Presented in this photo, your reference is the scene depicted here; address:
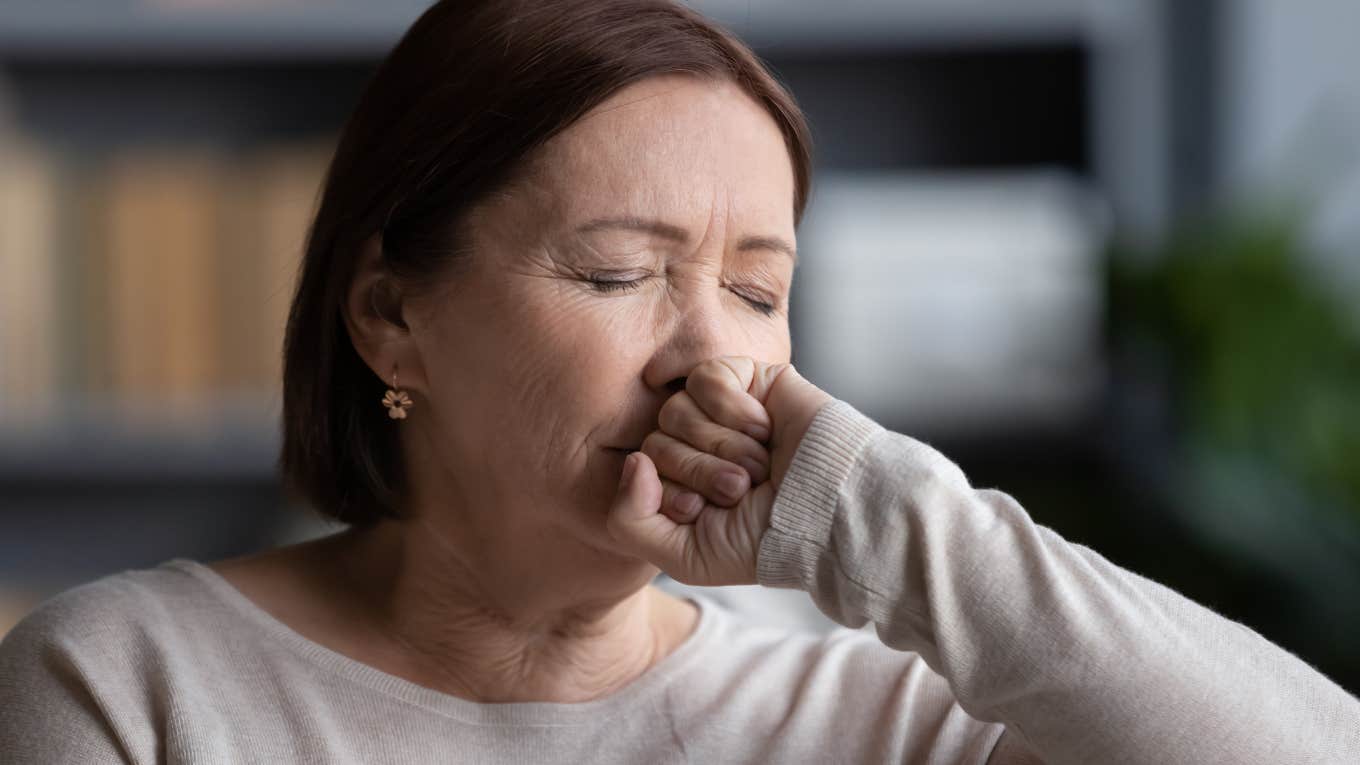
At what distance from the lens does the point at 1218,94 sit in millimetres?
2865

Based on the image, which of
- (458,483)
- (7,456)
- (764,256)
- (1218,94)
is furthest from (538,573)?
(1218,94)

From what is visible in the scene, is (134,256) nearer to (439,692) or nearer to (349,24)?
(349,24)

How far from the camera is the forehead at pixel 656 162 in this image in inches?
47.3

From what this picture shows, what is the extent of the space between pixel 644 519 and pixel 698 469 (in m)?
0.06

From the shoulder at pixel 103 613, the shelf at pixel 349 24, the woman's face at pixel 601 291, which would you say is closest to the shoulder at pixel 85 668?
the shoulder at pixel 103 613

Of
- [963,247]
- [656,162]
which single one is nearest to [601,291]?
[656,162]

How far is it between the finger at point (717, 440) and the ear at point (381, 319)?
0.92 ft

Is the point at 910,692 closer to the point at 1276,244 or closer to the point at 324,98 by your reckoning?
the point at 1276,244

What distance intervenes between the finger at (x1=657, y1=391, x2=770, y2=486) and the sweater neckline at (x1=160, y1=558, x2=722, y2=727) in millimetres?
324

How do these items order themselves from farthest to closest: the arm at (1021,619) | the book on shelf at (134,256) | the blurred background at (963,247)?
the book on shelf at (134,256) < the blurred background at (963,247) < the arm at (1021,619)

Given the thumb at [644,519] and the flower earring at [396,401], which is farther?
the flower earring at [396,401]

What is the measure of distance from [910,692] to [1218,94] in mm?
1909

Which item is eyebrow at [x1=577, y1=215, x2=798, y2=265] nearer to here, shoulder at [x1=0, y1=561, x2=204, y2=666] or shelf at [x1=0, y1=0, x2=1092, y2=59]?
shoulder at [x1=0, y1=561, x2=204, y2=666]

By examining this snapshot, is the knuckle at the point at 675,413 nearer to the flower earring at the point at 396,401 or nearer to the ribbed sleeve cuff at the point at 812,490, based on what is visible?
the ribbed sleeve cuff at the point at 812,490
